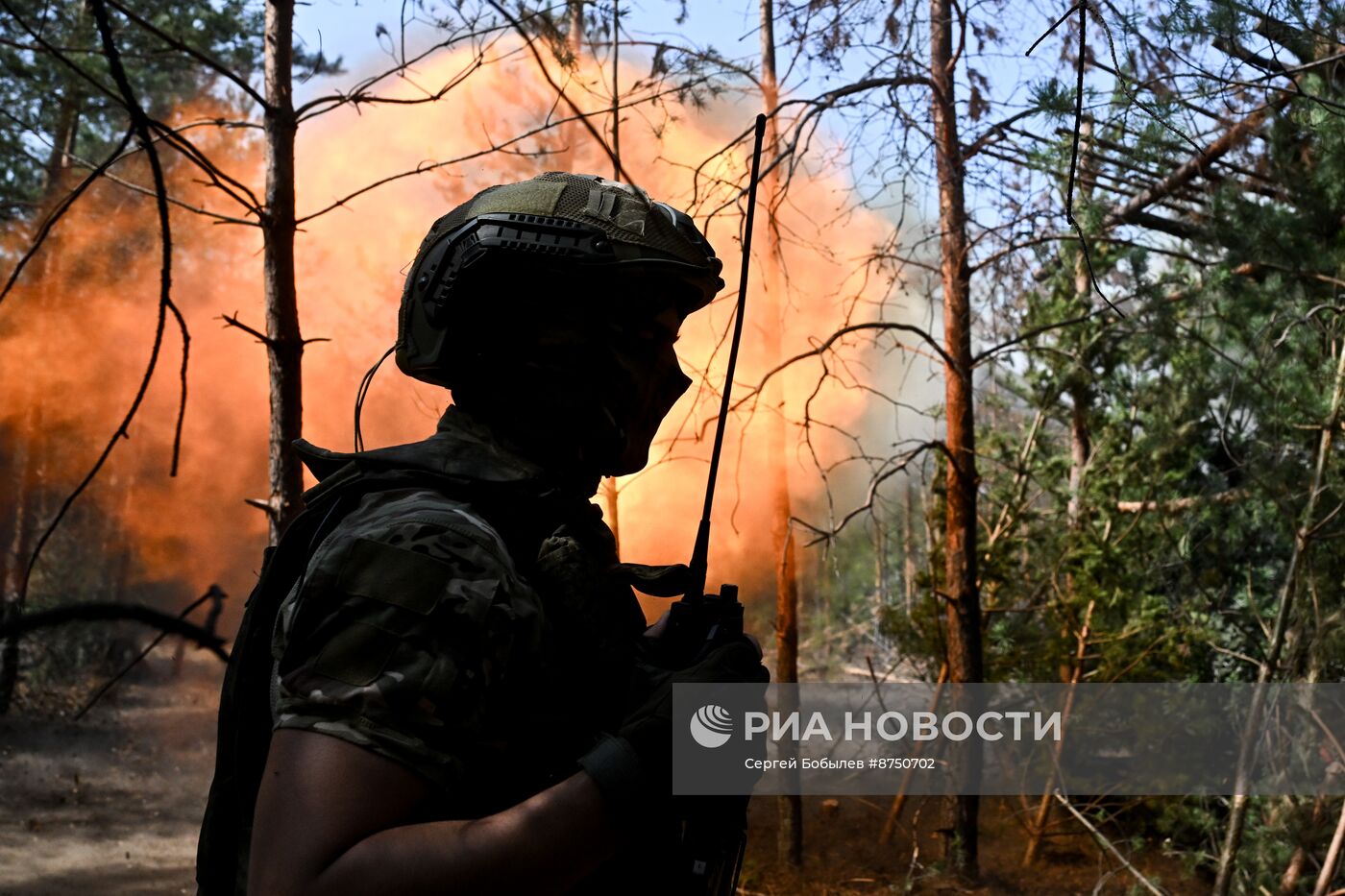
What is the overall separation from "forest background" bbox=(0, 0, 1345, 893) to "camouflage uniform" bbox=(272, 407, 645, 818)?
20cm

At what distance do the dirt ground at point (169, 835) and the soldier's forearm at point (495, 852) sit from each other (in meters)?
5.62

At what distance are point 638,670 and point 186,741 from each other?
15.2 m

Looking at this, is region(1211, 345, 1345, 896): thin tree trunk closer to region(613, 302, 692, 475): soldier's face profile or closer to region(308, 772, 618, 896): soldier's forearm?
region(613, 302, 692, 475): soldier's face profile

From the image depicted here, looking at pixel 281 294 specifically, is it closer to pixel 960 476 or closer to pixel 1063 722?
pixel 960 476

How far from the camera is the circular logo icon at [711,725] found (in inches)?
62.1

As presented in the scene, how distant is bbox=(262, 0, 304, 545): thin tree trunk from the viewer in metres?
4.60

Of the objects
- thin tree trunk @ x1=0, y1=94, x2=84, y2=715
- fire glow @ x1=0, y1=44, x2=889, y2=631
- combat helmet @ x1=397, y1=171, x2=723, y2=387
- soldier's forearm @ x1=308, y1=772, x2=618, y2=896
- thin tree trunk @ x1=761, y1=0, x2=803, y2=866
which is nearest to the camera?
soldier's forearm @ x1=308, y1=772, x2=618, y2=896

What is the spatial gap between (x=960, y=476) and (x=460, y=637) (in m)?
7.22

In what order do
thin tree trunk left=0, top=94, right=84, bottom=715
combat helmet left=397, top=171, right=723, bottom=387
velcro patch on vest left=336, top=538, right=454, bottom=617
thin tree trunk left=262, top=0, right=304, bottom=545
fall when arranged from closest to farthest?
1. velcro patch on vest left=336, top=538, right=454, bottom=617
2. combat helmet left=397, top=171, right=723, bottom=387
3. thin tree trunk left=262, top=0, right=304, bottom=545
4. thin tree trunk left=0, top=94, right=84, bottom=715

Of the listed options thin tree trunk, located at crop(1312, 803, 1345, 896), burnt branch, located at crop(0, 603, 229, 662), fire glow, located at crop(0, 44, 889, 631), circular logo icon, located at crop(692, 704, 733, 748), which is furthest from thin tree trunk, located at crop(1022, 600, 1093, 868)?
burnt branch, located at crop(0, 603, 229, 662)

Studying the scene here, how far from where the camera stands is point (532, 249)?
183cm

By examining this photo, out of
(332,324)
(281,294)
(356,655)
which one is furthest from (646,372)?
(332,324)

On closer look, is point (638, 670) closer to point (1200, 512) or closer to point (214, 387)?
point (1200, 512)

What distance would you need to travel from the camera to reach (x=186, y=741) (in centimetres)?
1474
